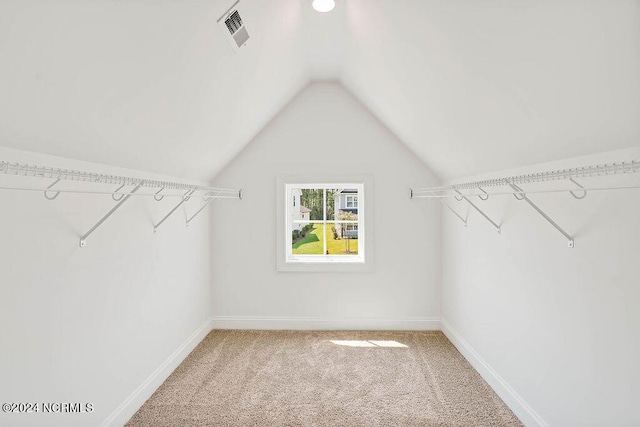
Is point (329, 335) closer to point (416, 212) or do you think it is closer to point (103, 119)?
point (416, 212)

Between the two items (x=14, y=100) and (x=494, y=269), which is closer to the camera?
(x=14, y=100)

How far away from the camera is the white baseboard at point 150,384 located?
73.5 inches

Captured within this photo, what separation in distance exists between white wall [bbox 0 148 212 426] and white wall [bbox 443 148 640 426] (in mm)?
2329

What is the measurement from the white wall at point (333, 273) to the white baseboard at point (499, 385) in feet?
1.67

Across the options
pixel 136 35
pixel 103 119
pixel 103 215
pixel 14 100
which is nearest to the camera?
pixel 14 100

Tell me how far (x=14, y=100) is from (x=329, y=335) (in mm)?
2871

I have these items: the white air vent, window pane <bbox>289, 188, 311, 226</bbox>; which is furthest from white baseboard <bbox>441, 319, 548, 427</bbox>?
the white air vent

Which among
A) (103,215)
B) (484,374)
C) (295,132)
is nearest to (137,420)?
(103,215)

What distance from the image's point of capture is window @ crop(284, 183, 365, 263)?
355 centimetres

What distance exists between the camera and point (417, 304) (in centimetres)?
333

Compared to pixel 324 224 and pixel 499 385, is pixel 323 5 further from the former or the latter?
pixel 499 385

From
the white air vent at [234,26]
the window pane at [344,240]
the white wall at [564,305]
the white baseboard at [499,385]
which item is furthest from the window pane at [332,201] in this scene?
the white air vent at [234,26]

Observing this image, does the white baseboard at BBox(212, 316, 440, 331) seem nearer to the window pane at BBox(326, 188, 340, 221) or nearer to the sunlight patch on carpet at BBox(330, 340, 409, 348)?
the sunlight patch on carpet at BBox(330, 340, 409, 348)

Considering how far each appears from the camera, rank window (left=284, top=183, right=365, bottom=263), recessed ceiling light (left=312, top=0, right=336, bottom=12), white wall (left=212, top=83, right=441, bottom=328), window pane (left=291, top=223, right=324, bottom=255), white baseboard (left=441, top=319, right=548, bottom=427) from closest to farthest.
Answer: white baseboard (left=441, top=319, right=548, bottom=427) < recessed ceiling light (left=312, top=0, right=336, bottom=12) < white wall (left=212, top=83, right=441, bottom=328) < window (left=284, top=183, right=365, bottom=263) < window pane (left=291, top=223, right=324, bottom=255)
